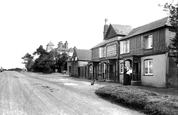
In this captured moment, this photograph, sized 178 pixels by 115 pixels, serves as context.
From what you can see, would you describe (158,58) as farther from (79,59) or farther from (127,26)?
(79,59)

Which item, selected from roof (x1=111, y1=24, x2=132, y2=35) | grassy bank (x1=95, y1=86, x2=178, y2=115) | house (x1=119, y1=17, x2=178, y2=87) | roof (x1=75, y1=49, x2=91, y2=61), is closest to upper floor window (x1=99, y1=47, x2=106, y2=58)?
roof (x1=111, y1=24, x2=132, y2=35)

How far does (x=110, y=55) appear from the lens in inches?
1299

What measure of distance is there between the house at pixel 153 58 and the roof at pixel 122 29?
3.54m

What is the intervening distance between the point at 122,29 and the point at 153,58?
10.5 metres

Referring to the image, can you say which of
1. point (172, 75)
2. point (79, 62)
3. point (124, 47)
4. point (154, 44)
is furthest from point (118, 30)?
point (79, 62)

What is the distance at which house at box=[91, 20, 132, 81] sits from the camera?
3120 cm

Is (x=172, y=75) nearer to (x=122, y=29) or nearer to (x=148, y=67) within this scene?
(x=148, y=67)

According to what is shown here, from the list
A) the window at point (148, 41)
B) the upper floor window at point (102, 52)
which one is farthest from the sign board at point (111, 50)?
the window at point (148, 41)

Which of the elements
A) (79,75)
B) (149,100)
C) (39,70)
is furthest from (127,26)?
(39,70)

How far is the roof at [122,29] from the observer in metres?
31.4

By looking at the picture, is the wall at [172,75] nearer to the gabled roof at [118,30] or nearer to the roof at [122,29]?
the gabled roof at [118,30]

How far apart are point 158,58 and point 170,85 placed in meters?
2.92

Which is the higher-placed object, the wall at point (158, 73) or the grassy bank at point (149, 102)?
the wall at point (158, 73)

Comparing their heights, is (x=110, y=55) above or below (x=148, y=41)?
below
